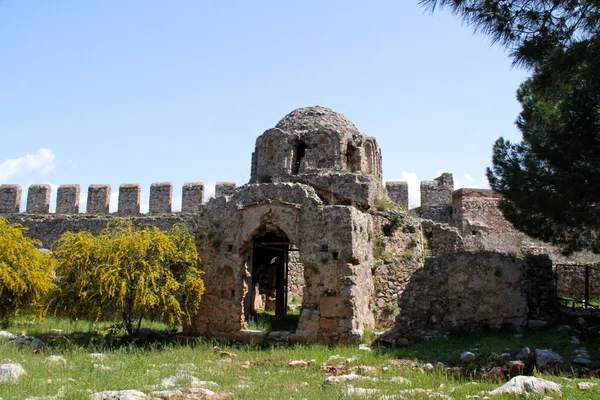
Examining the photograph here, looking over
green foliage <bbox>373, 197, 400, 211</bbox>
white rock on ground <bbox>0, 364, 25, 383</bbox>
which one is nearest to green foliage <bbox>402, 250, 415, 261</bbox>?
green foliage <bbox>373, 197, 400, 211</bbox>

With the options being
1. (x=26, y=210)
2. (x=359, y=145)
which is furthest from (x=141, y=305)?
(x=26, y=210)

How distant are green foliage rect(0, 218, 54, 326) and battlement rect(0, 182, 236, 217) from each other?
1049 centimetres

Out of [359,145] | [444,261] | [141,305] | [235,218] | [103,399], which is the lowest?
[103,399]

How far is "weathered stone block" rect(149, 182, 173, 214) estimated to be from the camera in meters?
27.1

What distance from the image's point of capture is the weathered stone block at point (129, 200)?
1077 inches

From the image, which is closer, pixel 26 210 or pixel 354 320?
pixel 354 320

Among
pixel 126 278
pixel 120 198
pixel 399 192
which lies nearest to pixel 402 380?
pixel 126 278

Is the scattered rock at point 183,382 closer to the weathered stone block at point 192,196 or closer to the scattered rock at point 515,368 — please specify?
the scattered rock at point 515,368

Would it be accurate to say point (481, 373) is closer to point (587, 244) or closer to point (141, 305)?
point (587, 244)

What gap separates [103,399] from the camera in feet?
29.0

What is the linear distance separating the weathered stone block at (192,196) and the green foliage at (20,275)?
10382 mm

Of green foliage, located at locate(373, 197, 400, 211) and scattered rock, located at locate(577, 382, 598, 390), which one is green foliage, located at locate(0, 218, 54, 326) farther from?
scattered rock, located at locate(577, 382, 598, 390)

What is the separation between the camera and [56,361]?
1218 centimetres

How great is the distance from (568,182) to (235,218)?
851cm
